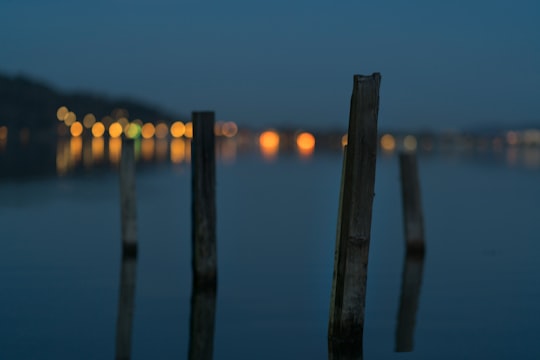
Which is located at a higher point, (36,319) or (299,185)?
(299,185)

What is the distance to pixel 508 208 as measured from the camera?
78.6 ft

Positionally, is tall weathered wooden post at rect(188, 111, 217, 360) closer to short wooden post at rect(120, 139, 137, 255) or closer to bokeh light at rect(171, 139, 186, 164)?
short wooden post at rect(120, 139, 137, 255)

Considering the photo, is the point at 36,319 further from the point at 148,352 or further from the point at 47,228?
the point at 47,228

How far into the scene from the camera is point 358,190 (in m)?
7.05

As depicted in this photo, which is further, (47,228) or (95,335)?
(47,228)

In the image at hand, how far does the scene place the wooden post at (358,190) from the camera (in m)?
7.00

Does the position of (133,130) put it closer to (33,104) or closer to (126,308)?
(33,104)

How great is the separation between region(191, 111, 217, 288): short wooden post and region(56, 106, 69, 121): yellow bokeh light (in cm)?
16369

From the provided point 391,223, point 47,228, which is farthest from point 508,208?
point 47,228

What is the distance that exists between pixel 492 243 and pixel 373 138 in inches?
373

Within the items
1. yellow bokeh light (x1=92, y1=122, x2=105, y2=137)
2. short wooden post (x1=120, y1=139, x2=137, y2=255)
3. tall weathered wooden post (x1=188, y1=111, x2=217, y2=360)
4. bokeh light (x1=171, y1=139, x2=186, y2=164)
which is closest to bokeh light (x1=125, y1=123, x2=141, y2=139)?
yellow bokeh light (x1=92, y1=122, x2=105, y2=137)

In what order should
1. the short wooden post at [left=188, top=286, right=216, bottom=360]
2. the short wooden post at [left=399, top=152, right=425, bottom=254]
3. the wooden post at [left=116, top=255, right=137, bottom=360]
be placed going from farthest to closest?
the short wooden post at [left=399, top=152, right=425, bottom=254] → the short wooden post at [left=188, top=286, right=216, bottom=360] → the wooden post at [left=116, top=255, right=137, bottom=360]

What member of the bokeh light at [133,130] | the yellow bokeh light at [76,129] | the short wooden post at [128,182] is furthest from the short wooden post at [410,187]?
the yellow bokeh light at [76,129]

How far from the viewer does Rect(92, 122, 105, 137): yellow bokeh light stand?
184 meters
